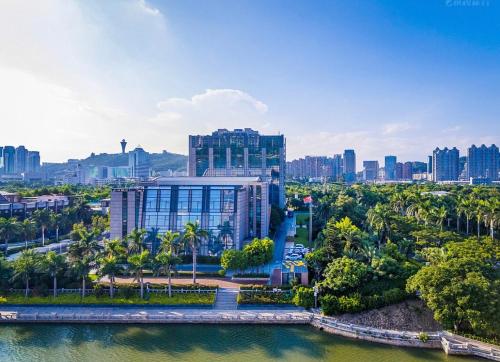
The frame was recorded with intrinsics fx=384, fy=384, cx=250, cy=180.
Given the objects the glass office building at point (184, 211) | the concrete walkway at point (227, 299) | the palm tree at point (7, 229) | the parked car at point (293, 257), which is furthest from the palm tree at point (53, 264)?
the parked car at point (293, 257)

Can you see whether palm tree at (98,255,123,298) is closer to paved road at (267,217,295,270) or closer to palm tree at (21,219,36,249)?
paved road at (267,217,295,270)

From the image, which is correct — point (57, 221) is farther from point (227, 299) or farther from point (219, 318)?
point (219, 318)

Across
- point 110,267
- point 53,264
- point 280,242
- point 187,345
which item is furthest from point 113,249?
point 280,242

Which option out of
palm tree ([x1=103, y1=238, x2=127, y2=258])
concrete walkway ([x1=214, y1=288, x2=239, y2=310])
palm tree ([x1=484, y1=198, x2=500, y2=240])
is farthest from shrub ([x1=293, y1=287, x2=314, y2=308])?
palm tree ([x1=484, y1=198, x2=500, y2=240])

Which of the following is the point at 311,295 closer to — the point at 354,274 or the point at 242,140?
the point at 354,274

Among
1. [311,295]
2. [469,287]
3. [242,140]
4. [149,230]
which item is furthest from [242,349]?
[242,140]

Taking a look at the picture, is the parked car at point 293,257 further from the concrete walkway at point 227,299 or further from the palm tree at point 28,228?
the palm tree at point 28,228

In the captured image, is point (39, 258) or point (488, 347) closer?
point (488, 347)
